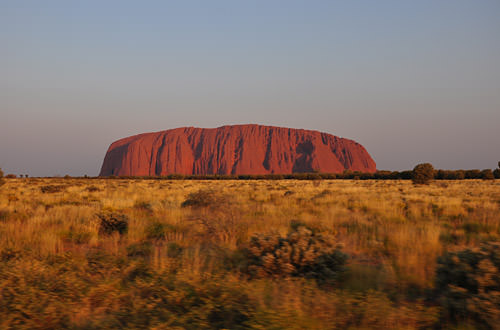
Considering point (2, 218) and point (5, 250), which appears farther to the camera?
point (2, 218)

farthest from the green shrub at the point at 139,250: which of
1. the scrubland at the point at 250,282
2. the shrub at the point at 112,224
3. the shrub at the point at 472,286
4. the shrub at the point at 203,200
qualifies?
the shrub at the point at 472,286

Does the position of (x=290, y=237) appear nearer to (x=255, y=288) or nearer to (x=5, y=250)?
(x=255, y=288)

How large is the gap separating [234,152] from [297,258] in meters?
131

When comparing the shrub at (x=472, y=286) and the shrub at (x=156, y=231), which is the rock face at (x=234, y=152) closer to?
the shrub at (x=156, y=231)

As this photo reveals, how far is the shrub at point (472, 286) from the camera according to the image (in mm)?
3420

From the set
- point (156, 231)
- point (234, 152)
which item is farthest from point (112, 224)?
point (234, 152)

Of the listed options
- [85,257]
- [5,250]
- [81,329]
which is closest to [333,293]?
[81,329]

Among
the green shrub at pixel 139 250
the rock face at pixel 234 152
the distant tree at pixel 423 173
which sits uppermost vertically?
the rock face at pixel 234 152

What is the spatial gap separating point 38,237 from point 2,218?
486cm

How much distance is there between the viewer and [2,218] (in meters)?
10.5

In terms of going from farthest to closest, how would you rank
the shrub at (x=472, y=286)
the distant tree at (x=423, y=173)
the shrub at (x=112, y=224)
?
the distant tree at (x=423, y=173) < the shrub at (x=112, y=224) < the shrub at (x=472, y=286)

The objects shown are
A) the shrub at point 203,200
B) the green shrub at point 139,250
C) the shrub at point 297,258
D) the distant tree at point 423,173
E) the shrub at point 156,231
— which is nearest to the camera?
the shrub at point 297,258

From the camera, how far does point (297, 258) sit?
5.05 m

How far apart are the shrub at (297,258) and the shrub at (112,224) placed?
486cm
